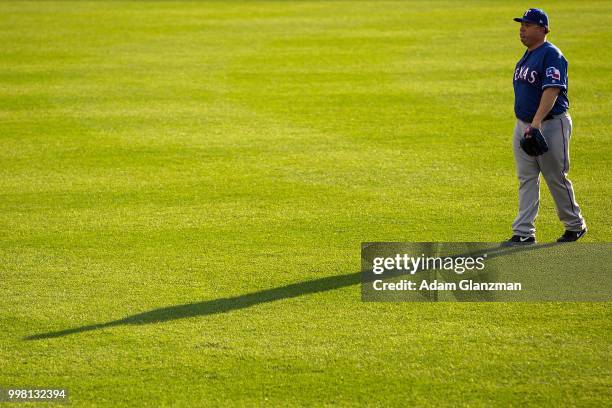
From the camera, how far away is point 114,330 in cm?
600

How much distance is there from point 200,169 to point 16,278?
345 centimetres

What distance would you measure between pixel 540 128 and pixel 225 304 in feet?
10.0

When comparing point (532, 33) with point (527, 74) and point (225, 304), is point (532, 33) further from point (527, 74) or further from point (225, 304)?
point (225, 304)

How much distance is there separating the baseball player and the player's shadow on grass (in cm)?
170

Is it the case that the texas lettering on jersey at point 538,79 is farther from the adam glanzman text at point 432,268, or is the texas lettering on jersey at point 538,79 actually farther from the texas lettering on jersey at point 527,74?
the adam glanzman text at point 432,268

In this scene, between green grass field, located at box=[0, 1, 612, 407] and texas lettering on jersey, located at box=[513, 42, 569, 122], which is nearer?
green grass field, located at box=[0, 1, 612, 407]

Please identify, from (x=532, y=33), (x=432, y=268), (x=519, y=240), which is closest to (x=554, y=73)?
(x=532, y=33)

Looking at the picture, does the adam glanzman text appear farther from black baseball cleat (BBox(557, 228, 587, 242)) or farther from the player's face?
the player's face

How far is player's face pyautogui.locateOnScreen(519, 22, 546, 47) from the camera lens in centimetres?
718

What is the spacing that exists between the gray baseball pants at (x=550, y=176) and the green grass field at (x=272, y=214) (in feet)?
1.31

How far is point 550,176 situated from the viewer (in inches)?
294

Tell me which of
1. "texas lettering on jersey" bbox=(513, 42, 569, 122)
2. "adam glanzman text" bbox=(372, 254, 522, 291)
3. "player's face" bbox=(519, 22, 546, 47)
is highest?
"player's face" bbox=(519, 22, 546, 47)

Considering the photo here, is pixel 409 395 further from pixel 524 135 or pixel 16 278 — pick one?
pixel 16 278

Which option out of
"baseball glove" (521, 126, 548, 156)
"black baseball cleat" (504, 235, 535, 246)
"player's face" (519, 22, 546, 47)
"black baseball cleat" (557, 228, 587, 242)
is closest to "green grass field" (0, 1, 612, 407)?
"black baseball cleat" (557, 228, 587, 242)
